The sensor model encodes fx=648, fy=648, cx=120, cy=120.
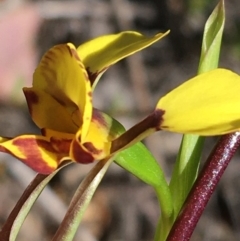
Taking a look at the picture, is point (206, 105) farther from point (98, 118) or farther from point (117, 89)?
point (117, 89)

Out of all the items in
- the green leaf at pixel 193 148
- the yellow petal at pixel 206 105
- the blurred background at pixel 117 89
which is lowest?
the blurred background at pixel 117 89

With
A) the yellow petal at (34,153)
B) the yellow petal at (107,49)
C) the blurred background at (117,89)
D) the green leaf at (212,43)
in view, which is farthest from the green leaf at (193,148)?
the blurred background at (117,89)

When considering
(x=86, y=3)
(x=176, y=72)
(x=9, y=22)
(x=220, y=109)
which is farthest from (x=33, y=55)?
(x=220, y=109)

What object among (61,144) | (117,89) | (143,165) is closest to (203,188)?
(143,165)

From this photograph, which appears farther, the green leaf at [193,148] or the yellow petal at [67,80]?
the green leaf at [193,148]

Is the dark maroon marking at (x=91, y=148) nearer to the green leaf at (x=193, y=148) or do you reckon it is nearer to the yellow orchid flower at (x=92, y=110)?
the yellow orchid flower at (x=92, y=110)
